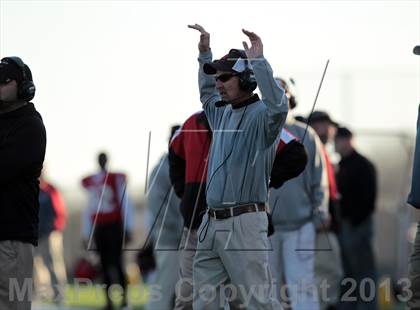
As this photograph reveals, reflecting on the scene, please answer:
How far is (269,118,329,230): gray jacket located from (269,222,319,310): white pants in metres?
0.10

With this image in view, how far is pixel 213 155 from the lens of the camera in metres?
10.6

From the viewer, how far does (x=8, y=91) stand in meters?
10.7

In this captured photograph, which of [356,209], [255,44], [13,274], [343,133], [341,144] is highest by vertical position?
[255,44]

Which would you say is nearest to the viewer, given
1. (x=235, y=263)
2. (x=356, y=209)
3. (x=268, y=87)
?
(x=268, y=87)

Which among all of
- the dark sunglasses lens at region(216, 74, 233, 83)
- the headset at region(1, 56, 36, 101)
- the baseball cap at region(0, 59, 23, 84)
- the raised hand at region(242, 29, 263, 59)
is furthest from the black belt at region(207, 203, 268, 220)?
the baseball cap at region(0, 59, 23, 84)

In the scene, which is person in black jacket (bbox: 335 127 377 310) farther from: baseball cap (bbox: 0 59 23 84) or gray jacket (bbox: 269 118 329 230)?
baseball cap (bbox: 0 59 23 84)

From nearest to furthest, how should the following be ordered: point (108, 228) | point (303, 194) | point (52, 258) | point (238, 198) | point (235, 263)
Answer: point (235, 263) → point (238, 198) → point (303, 194) → point (108, 228) → point (52, 258)

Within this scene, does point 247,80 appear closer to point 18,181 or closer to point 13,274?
point 18,181

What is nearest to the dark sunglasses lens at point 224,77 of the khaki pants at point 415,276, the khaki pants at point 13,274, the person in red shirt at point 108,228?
the khaki pants at point 13,274

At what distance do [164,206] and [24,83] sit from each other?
4.70 metres

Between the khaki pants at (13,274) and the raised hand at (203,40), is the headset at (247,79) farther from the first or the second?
the khaki pants at (13,274)

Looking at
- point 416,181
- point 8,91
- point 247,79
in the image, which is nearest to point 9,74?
point 8,91

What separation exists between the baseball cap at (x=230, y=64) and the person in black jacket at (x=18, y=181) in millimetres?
1279

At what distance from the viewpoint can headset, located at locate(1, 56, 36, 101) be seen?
10727 millimetres
